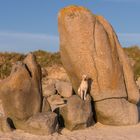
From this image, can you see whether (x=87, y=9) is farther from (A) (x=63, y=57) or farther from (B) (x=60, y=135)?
(B) (x=60, y=135)

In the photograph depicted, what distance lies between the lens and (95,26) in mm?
12047

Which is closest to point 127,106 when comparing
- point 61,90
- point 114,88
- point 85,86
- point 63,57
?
point 114,88

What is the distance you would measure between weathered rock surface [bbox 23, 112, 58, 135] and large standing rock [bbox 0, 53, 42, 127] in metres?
0.31

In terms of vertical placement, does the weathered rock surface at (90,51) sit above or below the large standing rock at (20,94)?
above

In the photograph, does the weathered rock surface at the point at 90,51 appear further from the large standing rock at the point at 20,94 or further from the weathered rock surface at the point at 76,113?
the large standing rock at the point at 20,94

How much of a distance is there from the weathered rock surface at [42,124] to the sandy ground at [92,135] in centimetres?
16

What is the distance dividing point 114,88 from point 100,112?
845 mm

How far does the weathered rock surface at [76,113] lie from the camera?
10922mm

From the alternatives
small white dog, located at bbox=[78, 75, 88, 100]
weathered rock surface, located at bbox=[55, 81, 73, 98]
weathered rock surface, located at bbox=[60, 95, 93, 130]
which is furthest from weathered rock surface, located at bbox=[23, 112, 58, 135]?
weathered rock surface, located at bbox=[55, 81, 73, 98]

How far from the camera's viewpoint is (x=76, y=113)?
1091 centimetres

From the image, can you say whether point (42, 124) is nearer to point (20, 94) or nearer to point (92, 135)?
point (20, 94)

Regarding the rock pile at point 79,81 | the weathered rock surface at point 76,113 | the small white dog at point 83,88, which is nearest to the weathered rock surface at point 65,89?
the rock pile at point 79,81

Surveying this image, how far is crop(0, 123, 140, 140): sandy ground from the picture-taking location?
10.2m

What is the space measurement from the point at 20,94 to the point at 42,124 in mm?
1033
